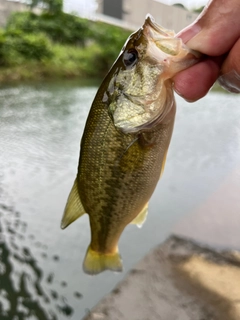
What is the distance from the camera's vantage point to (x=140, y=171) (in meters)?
1.61

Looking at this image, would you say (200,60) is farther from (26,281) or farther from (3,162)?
(3,162)

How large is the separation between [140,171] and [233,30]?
2.20 feet

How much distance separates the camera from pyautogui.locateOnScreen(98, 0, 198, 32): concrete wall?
99.7 ft

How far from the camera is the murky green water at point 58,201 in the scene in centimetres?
318

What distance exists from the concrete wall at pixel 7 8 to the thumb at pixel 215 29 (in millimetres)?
23465

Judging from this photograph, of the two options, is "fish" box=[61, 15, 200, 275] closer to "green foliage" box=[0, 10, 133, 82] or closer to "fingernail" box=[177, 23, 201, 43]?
"fingernail" box=[177, 23, 201, 43]

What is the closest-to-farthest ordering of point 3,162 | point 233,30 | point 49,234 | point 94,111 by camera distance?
point 233,30
point 94,111
point 49,234
point 3,162

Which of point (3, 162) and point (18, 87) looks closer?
point (3, 162)

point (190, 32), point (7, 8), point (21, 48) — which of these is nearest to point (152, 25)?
point (190, 32)

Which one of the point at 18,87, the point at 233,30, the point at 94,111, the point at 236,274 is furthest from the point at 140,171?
the point at 18,87

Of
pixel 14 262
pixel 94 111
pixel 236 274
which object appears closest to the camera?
pixel 94 111

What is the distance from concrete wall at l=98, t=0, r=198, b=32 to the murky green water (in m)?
21.9

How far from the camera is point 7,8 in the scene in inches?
915

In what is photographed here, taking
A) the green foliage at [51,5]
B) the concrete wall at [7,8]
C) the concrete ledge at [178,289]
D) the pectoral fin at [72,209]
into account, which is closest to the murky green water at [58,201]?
the concrete ledge at [178,289]
